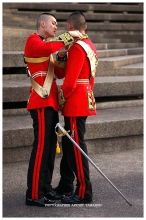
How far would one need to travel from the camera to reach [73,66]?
419 cm

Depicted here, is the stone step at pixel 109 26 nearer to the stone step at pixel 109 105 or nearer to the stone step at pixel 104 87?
the stone step at pixel 104 87

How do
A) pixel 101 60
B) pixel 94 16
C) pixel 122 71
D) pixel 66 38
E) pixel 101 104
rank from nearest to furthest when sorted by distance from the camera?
pixel 66 38 < pixel 101 104 < pixel 101 60 < pixel 122 71 < pixel 94 16

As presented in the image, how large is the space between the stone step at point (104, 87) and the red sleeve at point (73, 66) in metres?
1.96

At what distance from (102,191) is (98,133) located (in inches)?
48.9

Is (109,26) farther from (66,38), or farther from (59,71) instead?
(66,38)

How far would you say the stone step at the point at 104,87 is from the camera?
6.11m

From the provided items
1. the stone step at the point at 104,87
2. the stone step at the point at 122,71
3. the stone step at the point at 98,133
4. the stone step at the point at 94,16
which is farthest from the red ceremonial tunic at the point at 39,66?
the stone step at the point at 94,16

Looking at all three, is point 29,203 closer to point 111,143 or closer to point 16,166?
point 16,166

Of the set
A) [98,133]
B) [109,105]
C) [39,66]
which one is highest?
[39,66]

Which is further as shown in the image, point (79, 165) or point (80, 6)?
point (80, 6)

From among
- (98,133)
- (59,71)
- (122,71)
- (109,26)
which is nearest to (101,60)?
(122,71)

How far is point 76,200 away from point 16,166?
1.14 m

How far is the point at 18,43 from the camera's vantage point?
24.8 feet

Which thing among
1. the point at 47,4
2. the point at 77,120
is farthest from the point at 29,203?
the point at 47,4
